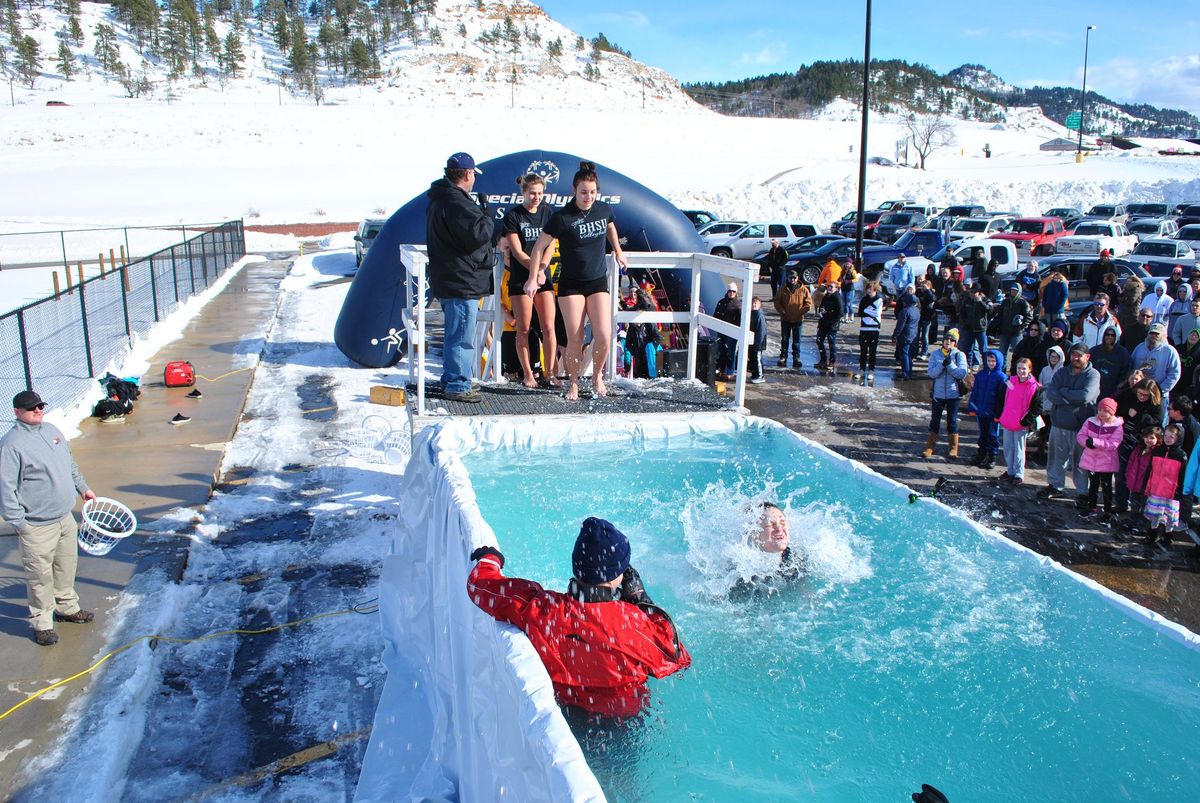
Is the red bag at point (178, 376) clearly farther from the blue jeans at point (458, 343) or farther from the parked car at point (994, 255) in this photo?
the parked car at point (994, 255)

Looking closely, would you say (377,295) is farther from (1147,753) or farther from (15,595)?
(1147,753)

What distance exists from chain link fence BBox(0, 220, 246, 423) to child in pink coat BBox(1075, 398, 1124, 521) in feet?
34.9

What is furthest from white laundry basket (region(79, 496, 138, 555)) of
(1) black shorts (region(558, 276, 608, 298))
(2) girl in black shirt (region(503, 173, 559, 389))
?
(1) black shorts (region(558, 276, 608, 298))

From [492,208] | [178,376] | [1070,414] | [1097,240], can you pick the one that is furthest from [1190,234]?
[178,376]

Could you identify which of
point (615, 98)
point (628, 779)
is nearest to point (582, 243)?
point (628, 779)

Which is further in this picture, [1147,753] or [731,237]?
[731,237]

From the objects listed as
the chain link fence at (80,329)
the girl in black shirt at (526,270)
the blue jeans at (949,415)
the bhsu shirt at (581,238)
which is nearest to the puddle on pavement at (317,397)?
the chain link fence at (80,329)

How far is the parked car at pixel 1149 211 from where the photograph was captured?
111 feet

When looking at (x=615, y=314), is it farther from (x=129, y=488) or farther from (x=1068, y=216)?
(x=1068, y=216)

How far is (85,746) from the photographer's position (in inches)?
171

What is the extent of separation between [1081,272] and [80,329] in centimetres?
1858

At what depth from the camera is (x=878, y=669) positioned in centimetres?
401

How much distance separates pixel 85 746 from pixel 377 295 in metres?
9.49

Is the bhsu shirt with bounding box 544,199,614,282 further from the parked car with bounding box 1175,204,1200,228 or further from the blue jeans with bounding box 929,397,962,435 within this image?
the parked car with bounding box 1175,204,1200,228
